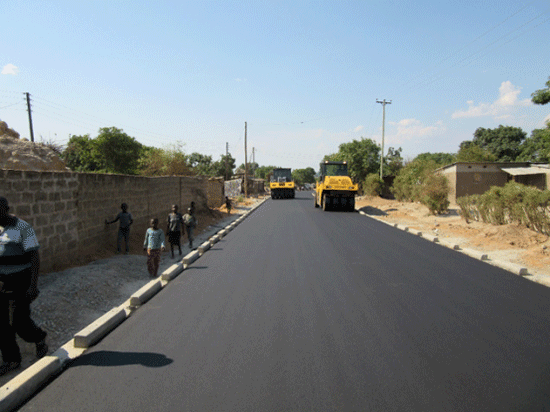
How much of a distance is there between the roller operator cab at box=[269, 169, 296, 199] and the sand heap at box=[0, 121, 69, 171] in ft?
98.5

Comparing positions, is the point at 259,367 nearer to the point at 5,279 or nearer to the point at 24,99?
the point at 5,279

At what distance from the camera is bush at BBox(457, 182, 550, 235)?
1248 centimetres

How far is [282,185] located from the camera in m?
41.5

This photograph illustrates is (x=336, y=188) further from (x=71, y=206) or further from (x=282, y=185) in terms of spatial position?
(x=71, y=206)

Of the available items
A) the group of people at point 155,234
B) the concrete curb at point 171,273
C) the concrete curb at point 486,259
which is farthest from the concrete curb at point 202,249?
the concrete curb at point 486,259

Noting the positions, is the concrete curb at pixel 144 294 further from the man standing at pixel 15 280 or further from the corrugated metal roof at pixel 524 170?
the corrugated metal roof at pixel 524 170

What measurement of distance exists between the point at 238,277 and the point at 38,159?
293 inches

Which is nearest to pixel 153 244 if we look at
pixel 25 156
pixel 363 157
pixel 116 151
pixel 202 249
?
pixel 202 249

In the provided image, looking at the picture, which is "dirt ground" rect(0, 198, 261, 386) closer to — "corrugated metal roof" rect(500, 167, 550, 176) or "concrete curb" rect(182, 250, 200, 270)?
"concrete curb" rect(182, 250, 200, 270)

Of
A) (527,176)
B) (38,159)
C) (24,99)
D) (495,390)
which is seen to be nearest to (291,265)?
(495,390)

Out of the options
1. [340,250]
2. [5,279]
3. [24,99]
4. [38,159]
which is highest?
[24,99]

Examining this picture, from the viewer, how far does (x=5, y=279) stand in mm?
3896

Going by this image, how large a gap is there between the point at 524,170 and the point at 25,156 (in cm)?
2886

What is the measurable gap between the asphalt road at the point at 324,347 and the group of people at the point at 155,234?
28.8 inches
